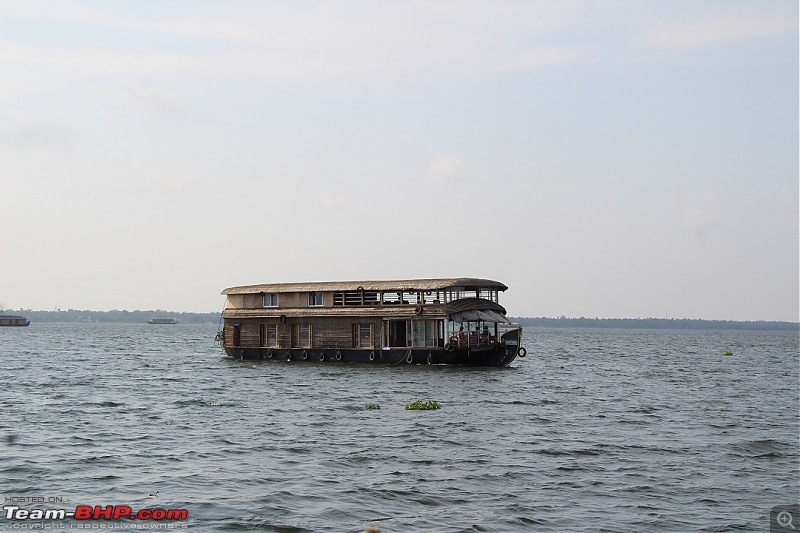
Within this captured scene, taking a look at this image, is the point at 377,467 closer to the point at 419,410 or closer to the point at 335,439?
the point at 335,439

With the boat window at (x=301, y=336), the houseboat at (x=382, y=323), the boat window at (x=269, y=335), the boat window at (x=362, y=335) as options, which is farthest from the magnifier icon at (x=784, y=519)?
the boat window at (x=269, y=335)

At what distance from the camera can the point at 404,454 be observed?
25.4m

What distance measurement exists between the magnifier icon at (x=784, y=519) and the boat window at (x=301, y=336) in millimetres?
43759

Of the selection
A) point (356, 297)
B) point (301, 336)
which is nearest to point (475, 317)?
point (356, 297)

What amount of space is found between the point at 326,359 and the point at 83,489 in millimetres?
39384

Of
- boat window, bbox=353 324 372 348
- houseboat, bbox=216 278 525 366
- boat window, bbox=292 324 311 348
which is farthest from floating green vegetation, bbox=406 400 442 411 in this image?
boat window, bbox=292 324 311 348

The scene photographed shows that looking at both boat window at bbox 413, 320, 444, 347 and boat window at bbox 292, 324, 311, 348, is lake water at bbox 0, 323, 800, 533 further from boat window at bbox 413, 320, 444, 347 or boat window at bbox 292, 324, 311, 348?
boat window at bbox 292, 324, 311, 348

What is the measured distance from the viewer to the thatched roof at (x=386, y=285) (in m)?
54.9

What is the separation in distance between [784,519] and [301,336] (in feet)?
148

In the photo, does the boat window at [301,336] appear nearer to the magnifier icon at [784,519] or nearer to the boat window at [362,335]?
the boat window at [362,335]

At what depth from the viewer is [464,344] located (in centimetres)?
5434

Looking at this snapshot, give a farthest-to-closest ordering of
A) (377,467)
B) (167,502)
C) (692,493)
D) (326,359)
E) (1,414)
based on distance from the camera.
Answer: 1. (326,359)
2. (1,414)
3. (377,467)
4. (692,493)
5. (167,502)

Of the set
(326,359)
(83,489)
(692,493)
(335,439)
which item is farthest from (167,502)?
(326,359)

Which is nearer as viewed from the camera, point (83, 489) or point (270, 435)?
point (83, 489)
